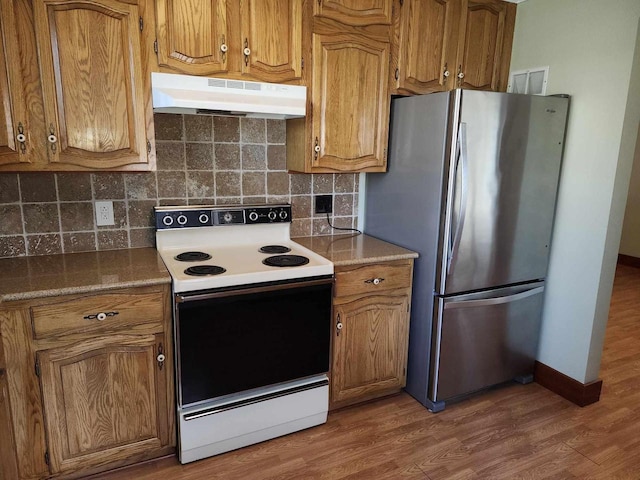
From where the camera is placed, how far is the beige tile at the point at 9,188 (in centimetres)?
190

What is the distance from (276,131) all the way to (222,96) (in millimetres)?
562

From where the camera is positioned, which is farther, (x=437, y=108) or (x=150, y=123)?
(x=437, y=108)

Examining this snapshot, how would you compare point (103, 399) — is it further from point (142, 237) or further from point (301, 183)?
point (301, 183)

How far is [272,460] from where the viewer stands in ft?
6.33

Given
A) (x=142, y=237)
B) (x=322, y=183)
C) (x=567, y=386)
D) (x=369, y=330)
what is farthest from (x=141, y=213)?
(x=567, y=386)

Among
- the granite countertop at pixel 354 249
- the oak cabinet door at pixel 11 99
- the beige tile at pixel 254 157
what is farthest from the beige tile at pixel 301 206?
the oak cabinet door at pixel 11 99

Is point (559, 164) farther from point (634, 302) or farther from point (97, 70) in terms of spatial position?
point (634, 302)

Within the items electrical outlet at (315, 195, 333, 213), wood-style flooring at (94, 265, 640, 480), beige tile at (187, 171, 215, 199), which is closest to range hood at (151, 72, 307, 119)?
beige tile at (187, 171, 215, 199)

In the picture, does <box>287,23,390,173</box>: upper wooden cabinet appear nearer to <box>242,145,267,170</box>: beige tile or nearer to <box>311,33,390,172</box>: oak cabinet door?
<box>311,33,390,172</box>: oak cabinet door

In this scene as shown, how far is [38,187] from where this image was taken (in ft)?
6.43

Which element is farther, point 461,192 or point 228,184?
point 228,184

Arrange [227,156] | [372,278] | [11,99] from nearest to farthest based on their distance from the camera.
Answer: [11,99] < [372,278] < [227,156]

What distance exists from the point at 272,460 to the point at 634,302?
3.81 meters

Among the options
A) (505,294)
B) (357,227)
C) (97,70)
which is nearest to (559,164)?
(505,294)
